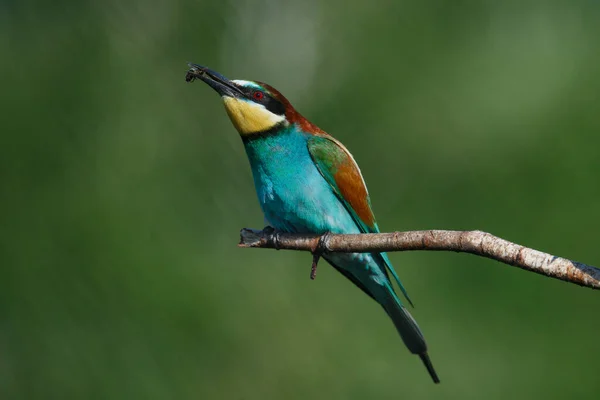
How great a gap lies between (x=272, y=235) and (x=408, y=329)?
0.62 meters

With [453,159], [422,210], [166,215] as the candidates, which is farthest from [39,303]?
[453,159]

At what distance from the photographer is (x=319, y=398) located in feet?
14.8

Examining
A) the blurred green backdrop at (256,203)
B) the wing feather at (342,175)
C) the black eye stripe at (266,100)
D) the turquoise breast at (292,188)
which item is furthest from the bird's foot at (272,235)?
the blurred green backdrop at (256,203)

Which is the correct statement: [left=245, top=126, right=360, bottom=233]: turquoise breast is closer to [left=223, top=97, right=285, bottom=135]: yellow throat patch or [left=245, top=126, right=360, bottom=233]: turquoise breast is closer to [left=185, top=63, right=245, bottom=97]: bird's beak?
[left=223, top=97, right=285, bottom=135]: yellow throat patch

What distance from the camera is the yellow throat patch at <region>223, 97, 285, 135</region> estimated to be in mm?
2992

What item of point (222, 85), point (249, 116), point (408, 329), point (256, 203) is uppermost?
point (222, 85)

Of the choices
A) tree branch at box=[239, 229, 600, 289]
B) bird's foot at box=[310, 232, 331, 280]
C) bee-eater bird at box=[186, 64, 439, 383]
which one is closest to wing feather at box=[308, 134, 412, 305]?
bee-eater bird at box=[186, 64, 439, 383]

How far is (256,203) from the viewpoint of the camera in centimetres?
556

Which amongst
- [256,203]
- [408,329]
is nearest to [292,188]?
[408,329]

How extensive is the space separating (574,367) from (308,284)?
1556 mm

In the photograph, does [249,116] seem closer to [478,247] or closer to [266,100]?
[266,100]

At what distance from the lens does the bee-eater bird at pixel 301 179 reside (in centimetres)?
296

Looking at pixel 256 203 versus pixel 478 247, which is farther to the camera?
pixel 256 203

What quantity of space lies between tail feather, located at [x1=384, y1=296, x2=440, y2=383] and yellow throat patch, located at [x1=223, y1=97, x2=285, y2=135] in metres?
0.77
